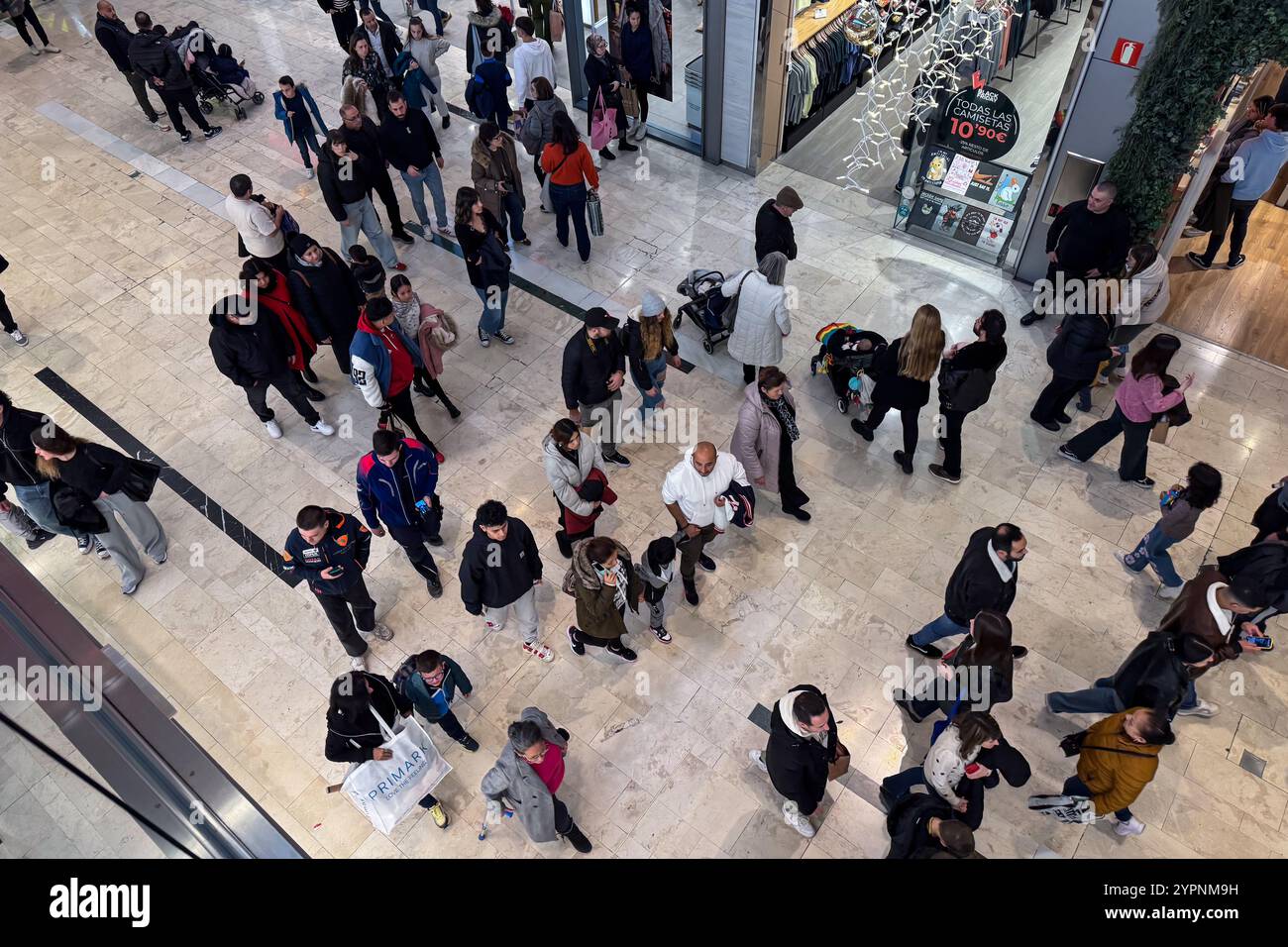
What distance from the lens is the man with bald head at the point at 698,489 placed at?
5719 mm

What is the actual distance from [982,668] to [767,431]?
2.24m

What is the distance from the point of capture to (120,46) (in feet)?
37.2

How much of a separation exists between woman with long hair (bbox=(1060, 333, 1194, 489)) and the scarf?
104 inches

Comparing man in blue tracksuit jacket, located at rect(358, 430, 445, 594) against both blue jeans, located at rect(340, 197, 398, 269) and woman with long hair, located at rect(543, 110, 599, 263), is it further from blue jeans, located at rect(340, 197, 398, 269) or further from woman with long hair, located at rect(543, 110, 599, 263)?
woman with long hair, located at rect(543, 110, 599, 263)

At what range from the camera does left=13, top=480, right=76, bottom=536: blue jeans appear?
6329 mm

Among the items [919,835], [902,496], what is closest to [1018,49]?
[902,496]

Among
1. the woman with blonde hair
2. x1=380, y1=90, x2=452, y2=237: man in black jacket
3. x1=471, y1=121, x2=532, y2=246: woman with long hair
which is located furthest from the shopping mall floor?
x1=471, y1=121, x2=532, y2=246: woman with long hair

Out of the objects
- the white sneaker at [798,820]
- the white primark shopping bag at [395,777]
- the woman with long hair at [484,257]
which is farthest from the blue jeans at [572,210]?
the white sneaker at [798,820]

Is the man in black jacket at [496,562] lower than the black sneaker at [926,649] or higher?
higher

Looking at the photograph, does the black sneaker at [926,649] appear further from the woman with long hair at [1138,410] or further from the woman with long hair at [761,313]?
the woman with long hair at [761,313]

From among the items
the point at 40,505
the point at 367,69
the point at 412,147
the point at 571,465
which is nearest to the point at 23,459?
the point at 40,505

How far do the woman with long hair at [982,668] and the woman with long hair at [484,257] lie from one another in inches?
206

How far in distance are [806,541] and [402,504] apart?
325 centimetres

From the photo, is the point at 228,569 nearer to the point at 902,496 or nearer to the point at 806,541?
the point at 806,541
